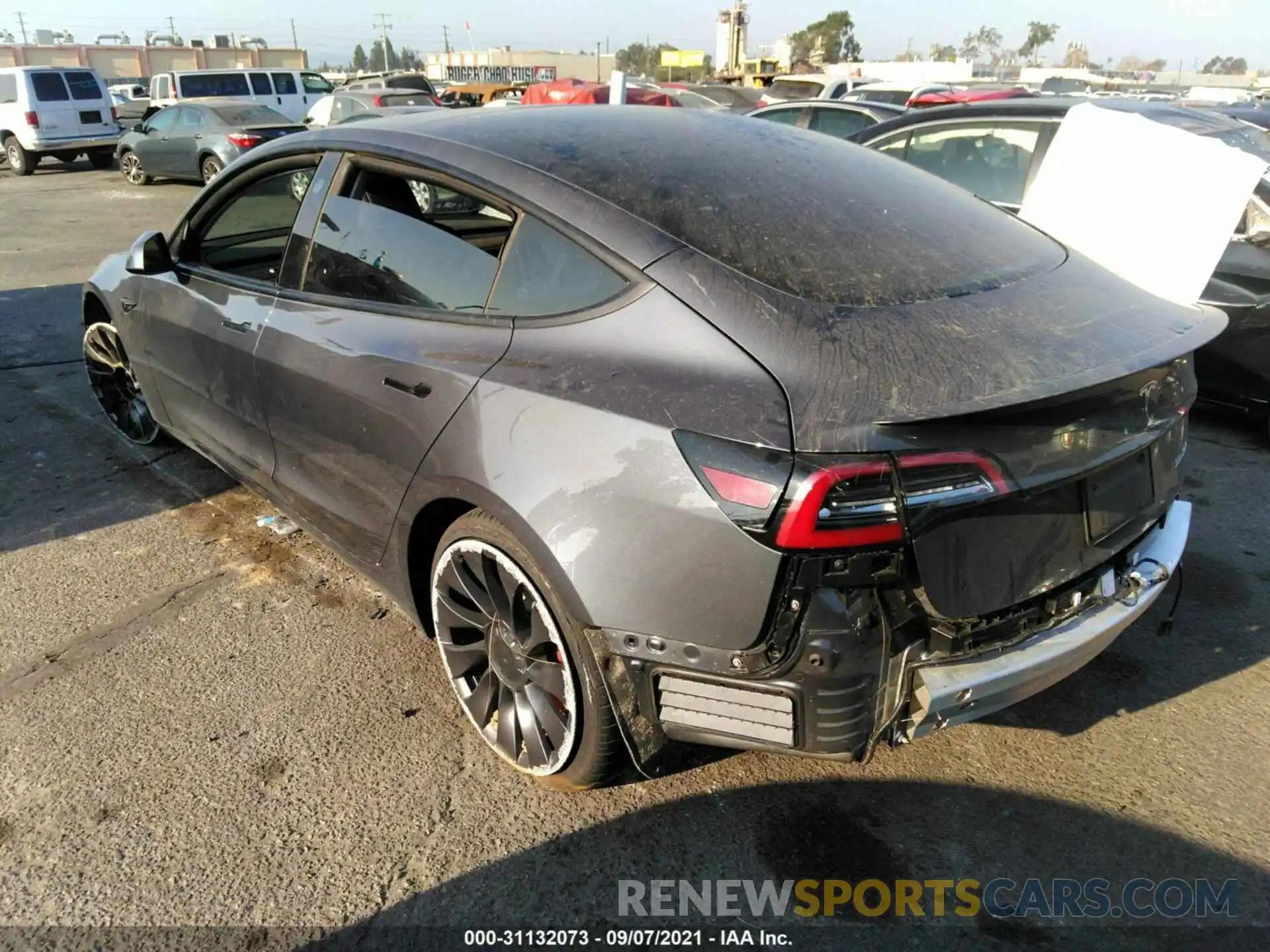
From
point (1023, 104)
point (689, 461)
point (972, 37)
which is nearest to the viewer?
point (689, 461)

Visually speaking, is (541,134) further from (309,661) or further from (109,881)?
(109,881)

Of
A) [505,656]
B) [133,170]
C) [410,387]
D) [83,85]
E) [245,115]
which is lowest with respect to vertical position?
[133,170]

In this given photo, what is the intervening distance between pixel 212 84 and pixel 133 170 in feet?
19.7

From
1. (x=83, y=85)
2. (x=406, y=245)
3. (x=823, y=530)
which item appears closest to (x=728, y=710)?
(x=823, y=530)

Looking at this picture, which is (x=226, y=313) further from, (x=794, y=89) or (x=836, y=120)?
(x=794, y=89)

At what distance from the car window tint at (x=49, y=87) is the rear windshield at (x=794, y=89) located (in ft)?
46.4

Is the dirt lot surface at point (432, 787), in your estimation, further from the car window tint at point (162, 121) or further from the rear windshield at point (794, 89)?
the rear windshield at point (794, 89)

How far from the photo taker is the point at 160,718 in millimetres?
2787

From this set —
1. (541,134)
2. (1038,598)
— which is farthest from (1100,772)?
(541,134)

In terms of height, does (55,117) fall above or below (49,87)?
below

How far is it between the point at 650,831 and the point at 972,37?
426ft

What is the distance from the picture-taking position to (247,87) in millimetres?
21141

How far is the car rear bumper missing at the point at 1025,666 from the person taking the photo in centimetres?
199

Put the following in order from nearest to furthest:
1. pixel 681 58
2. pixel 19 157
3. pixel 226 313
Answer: pixel 226 313
pixel 19 157
pixel 681 58
